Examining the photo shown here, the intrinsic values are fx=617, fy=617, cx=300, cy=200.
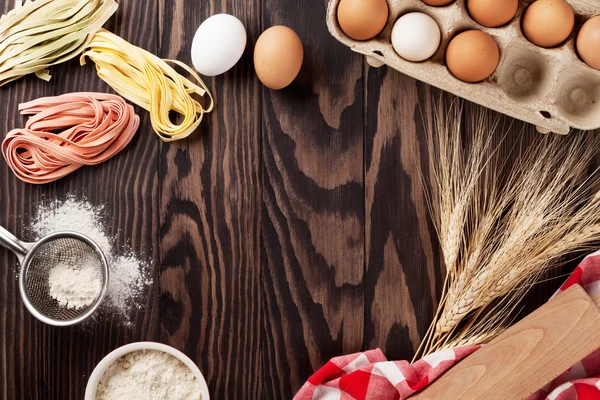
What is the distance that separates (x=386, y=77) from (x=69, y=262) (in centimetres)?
64

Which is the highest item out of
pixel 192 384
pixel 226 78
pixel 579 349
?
pixel 226 78

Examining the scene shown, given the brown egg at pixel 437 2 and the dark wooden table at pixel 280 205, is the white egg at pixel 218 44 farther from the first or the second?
the brown egg at pixel 437 2

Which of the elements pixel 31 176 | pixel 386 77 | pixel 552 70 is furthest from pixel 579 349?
pixel 31 176

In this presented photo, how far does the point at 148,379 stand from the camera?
1.03 meters

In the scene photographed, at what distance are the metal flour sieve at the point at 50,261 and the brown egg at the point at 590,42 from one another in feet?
2.77

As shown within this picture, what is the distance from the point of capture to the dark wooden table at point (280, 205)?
1.09m

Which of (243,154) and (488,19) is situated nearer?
(488,19)

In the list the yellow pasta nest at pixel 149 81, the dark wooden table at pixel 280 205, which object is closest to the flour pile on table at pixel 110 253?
the dark wooden table at pixel 280 205

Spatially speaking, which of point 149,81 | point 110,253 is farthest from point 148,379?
point 149,81

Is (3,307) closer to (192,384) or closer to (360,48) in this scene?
(192,384)

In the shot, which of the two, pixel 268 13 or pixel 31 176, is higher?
pixel 268 13

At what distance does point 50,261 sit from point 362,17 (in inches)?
26.0

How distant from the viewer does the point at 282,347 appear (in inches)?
42.9

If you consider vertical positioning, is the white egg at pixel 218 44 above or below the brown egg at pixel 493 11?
below
